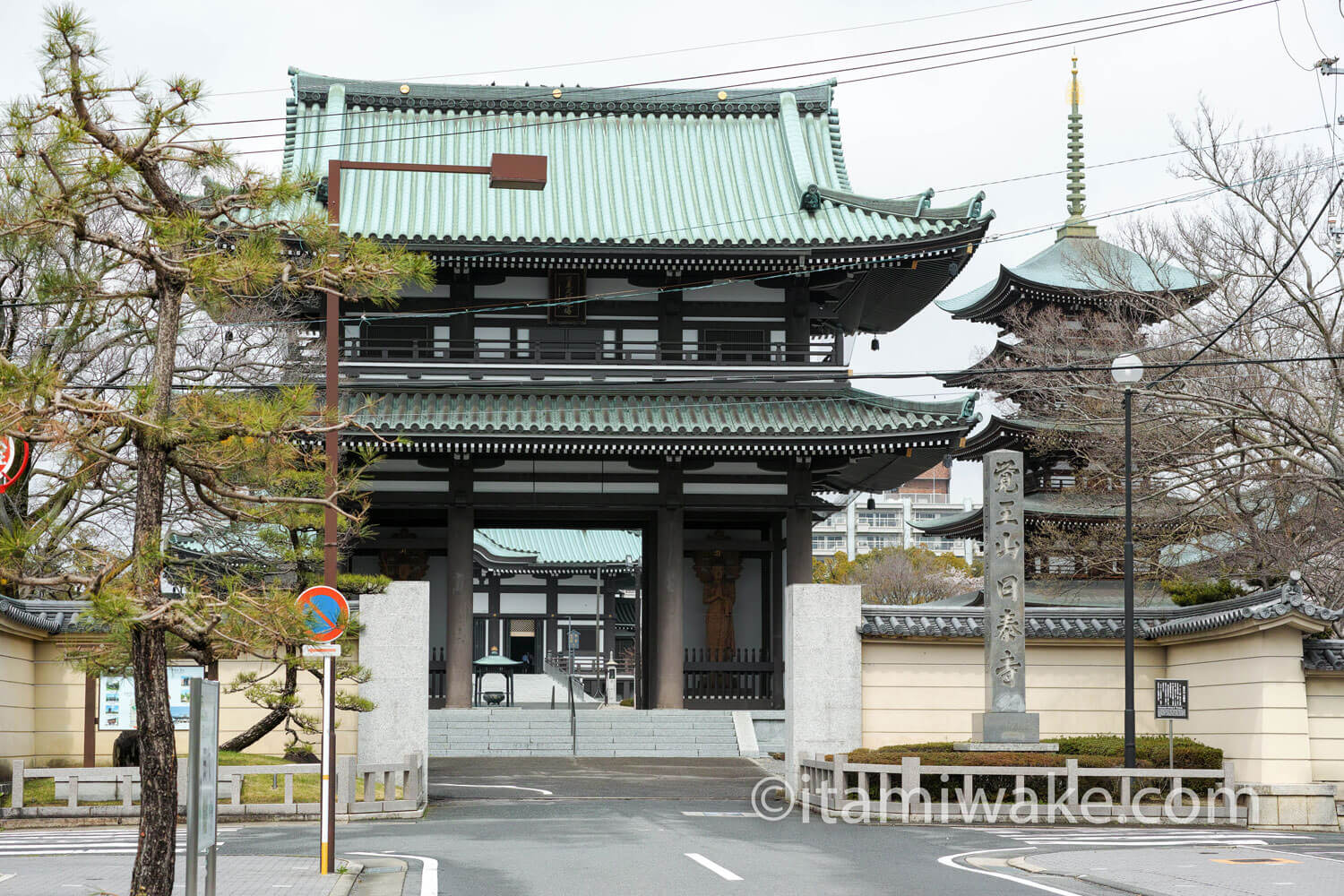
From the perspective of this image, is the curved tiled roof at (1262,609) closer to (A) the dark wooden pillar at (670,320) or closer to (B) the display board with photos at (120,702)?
(A) the dark wooden pillar at (670,320)

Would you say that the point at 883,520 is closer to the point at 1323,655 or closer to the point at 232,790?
the point at 1323,655

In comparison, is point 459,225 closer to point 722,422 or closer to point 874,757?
point 722,422

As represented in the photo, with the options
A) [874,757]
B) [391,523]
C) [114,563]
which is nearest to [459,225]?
[391,523]

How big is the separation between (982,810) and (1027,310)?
21.2 m

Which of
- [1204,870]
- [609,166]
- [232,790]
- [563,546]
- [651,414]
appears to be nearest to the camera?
[1204,870]

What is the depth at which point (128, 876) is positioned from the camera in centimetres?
1178

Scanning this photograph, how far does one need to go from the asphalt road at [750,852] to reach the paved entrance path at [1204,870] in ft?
0.08

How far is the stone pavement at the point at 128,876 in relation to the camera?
35.8 feet

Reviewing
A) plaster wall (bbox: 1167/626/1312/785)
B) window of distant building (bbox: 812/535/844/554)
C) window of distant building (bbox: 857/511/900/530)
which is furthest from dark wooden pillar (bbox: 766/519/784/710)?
window of distant building (bbox: 857/511/900/530)

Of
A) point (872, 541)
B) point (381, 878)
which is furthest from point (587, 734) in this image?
point (872, 541)

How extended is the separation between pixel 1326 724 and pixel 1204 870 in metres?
7.59

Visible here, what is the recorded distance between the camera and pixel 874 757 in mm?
18234

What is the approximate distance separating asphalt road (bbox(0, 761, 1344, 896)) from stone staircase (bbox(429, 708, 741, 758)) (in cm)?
544

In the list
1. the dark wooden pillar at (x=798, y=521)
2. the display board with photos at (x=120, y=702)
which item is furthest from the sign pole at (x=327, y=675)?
the dark wooden pillar at (x=798, y=521)
